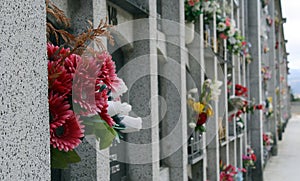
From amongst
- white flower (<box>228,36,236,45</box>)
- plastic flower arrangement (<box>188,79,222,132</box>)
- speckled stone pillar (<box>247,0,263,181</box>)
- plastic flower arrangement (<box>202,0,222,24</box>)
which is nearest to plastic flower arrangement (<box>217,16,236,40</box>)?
white flower (<box>228,36,236,45</box>)

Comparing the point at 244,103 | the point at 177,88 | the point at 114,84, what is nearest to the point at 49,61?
the point at 114,84

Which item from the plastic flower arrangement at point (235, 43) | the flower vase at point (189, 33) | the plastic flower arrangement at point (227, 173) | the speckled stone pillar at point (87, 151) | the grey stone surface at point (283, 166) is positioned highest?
the plastic flower arrangement at point (235, 43)

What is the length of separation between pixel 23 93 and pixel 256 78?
8.98 meters

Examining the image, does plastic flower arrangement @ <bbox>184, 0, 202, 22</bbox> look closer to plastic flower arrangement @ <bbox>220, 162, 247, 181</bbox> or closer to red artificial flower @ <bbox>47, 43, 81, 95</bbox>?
plastic flower arrangement @ <bbox>220, 162, 247, 181</bbox>

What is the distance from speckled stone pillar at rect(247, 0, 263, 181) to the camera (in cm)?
961

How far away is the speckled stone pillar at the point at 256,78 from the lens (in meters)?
9.61

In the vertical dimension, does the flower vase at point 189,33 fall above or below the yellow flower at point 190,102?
above

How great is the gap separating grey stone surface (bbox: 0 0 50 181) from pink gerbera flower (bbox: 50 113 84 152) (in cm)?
5

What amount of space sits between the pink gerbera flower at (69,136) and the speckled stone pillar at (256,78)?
8.50 metres

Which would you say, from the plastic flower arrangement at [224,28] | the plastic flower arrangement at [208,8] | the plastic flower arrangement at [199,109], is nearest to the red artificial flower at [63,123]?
the plastic flower arrangement at [199,109]

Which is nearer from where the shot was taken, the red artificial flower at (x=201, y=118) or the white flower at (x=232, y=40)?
the red artificial flower at (x=201, y=118)

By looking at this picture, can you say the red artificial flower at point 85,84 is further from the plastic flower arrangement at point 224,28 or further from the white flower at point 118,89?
the plastic flower arrangement at point 224,28

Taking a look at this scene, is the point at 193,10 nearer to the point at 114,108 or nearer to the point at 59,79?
the point at 114,108

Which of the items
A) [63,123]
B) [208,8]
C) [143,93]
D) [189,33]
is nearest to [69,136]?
[63,123]
